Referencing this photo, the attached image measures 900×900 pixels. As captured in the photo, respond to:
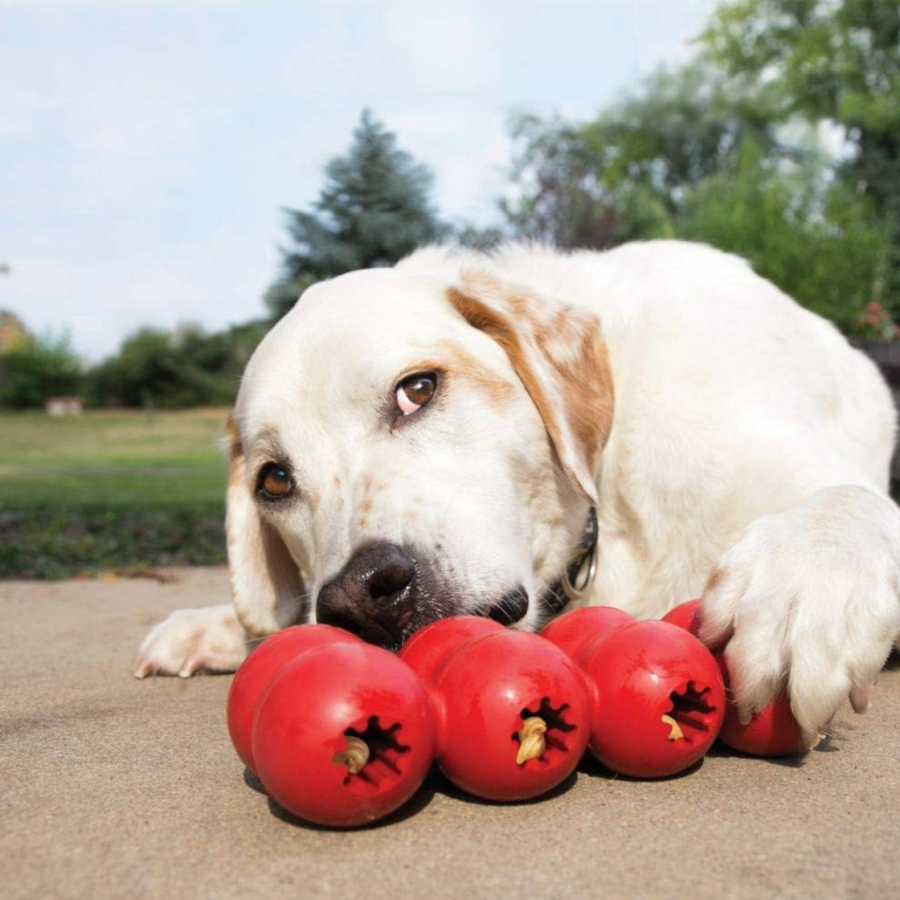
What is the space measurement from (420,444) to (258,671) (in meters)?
1.03

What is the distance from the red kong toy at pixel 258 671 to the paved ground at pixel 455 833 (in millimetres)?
124

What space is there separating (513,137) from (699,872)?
48080 millimetres

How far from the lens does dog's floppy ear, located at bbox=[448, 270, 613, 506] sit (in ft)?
9.78

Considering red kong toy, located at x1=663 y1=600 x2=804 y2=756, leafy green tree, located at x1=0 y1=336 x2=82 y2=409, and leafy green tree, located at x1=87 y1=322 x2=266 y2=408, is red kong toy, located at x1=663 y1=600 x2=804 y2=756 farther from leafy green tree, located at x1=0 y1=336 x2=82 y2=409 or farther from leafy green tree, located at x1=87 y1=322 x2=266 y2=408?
leafy green tree, located at x1=0 y1=336 x2=82 y2=409

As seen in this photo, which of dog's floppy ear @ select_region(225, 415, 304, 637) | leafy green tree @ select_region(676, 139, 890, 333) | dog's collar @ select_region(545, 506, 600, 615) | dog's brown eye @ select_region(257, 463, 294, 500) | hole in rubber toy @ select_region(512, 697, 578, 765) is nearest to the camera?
hole in rubber toy @ select_region(512, 697, 578, 765)

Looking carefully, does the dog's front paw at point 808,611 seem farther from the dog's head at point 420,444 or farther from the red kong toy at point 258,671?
the red kong toy at point 258,671

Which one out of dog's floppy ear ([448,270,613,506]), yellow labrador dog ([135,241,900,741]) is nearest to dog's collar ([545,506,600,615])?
yellow labrador dog ([135,241,900,741])

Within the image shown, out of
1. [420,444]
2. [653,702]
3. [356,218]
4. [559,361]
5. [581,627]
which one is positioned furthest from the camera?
[356,218]

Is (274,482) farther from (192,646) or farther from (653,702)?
(653,702)

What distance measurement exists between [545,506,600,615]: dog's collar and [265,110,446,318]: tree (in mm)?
4843

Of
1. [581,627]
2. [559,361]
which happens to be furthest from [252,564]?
[581,627]

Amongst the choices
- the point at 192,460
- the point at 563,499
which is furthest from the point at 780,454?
the point at 192,460

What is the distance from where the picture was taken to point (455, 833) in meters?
1.60

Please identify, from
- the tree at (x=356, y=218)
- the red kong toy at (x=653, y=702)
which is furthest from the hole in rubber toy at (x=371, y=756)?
the tree at (x=356, y=218)
